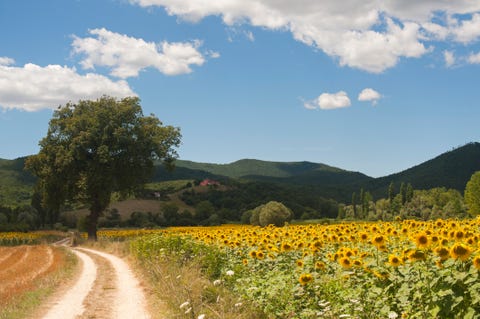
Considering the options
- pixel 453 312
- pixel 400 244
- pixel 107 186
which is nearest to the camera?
pixel 453 312

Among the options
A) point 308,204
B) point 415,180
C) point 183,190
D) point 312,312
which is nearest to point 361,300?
point 312,312

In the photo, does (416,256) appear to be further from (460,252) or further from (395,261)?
(460,252)

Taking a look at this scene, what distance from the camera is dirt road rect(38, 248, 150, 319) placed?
40.4ft

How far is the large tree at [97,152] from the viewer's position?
4278 centimetres

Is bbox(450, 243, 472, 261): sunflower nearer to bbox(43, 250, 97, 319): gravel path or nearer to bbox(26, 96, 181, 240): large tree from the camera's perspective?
bbox(43, 250, 97, 319): gravel path

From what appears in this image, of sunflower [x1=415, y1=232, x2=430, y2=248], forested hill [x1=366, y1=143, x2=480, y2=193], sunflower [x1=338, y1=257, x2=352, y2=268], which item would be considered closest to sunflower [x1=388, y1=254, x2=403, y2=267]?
sunflower [x1=415, y1=232, x2=430, y2=248]

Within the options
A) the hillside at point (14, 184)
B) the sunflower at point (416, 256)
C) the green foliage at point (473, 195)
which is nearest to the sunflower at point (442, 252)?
the sunflower at point (416, 256)

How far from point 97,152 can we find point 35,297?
28779 mm

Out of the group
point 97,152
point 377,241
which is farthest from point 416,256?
point 97,152

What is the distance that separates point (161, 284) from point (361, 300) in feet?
24.9

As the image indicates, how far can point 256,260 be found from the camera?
13367mm

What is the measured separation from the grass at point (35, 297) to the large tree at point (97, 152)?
22422 mm

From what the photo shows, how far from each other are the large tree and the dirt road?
76.4ft

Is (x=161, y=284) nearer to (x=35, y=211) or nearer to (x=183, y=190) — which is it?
(x=35, y=211)
